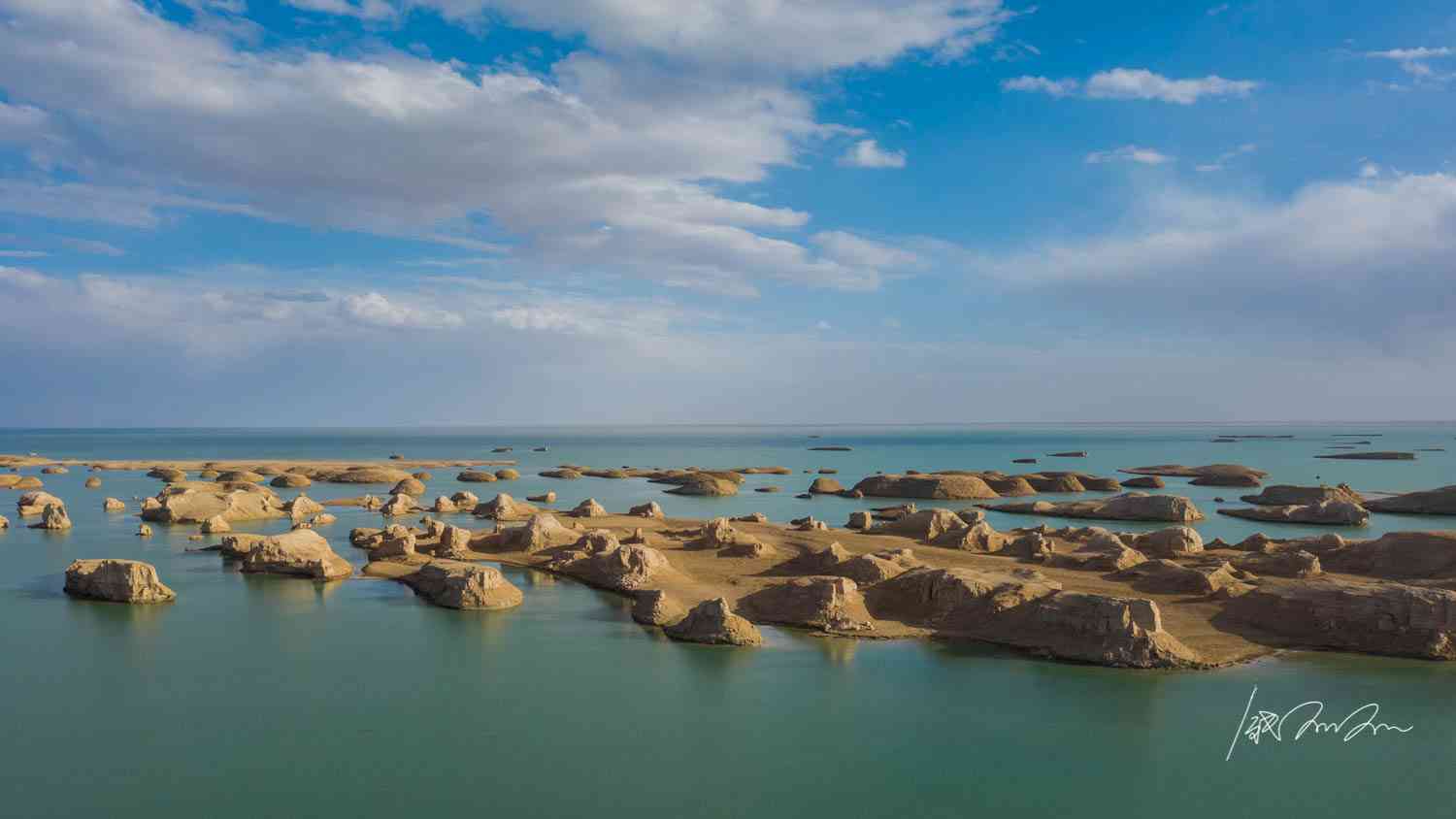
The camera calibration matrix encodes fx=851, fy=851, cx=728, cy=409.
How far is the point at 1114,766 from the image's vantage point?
16125 millimetres

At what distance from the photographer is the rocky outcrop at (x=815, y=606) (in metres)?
24.9

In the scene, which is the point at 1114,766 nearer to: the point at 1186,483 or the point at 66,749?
the point at 66,749

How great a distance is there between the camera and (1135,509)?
58219mm

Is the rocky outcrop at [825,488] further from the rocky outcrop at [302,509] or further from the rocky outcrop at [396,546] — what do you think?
the rocky outcrop at [396,546]

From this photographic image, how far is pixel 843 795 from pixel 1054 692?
7.46 metres

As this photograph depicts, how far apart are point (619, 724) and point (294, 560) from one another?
22.1m

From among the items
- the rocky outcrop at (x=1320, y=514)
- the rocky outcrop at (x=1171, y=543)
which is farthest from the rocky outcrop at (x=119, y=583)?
the rocky outcrop at (x=1320, y=514)

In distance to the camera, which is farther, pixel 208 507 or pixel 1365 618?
pixel 208 507

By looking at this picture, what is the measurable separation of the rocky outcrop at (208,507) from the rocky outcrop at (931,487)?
47.6 meters

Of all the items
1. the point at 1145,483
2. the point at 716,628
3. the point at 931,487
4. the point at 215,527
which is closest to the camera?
the point at 716,628

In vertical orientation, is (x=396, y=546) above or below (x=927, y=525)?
below

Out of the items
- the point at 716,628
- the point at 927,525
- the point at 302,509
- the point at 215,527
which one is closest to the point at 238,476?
the point at 302,509
